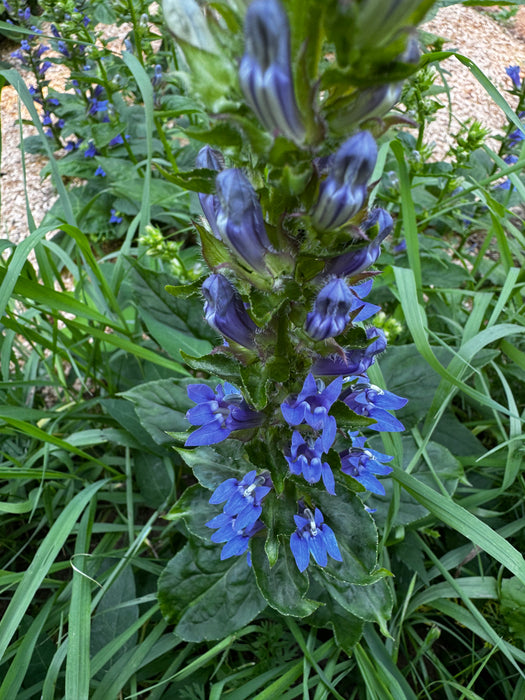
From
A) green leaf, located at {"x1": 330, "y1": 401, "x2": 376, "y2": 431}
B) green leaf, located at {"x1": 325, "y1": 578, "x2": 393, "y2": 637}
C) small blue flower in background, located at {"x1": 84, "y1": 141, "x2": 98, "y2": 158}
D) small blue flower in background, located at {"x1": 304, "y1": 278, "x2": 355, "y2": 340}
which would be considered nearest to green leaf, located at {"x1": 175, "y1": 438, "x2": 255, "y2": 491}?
green leaf, located at {"x1": 330, "y1": 401, "x2": 376, "y2": 431}

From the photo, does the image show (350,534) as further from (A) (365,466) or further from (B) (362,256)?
(B) (362,256)

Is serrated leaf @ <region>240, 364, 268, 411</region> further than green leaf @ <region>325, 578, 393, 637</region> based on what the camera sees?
No

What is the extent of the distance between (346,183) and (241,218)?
0.70ft

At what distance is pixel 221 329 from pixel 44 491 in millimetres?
1283

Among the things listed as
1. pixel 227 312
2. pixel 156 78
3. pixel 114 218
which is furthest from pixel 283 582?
pixel 156 78

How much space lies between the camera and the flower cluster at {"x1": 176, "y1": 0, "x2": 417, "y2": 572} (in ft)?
2.84

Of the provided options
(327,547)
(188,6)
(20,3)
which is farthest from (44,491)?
(20,3)

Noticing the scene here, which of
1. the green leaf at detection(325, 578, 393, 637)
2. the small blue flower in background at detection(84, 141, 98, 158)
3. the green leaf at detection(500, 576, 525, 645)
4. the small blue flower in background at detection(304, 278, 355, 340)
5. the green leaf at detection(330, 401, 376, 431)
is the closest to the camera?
the small blue flower in background at detection(304, 278, 355, 340)

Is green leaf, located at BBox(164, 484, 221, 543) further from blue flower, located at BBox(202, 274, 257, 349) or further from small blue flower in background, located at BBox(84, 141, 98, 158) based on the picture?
small blue flower in background, located at BBox(84, 141, 98, 158)

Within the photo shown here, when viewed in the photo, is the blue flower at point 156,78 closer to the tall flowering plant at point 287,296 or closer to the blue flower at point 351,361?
the tall flowering plant at point 287,296

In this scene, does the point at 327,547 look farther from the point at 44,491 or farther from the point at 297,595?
the point at 44,491

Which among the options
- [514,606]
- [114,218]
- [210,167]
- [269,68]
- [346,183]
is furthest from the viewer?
[114,218]

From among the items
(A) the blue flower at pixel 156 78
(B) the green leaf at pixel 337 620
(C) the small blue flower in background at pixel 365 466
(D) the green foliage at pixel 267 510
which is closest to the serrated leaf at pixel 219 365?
(D) the green foliage at pixel 267 510

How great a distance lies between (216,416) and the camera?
4.25 feet
